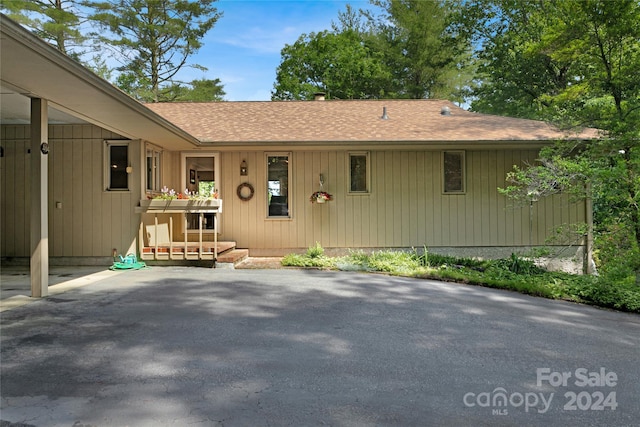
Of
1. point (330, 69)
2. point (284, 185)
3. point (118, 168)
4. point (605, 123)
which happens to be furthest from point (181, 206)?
point (330, 69)

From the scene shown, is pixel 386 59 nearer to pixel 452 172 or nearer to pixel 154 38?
pixel 154 38

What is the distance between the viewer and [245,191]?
900 centimetres

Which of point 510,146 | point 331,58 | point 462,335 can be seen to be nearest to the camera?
point 462,335

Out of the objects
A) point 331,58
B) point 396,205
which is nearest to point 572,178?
point 396,205

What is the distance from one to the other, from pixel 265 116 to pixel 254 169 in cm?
210

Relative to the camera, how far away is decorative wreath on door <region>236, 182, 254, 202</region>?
8992 mm

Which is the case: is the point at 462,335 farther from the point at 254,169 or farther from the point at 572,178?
the point at 254,169

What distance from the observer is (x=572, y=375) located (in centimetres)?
282

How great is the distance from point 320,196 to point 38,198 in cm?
512

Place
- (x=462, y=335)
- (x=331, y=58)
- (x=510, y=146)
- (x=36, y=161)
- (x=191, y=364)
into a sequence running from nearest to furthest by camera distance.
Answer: (x=191, y=364)
(x=462, y=335)
(x=36, y=161)
(x=510, y=146)
(x=331, y=58)

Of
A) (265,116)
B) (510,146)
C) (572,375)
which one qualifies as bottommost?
(572,375)

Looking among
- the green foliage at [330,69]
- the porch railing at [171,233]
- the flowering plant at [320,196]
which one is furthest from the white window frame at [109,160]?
the green foliage at [330,69]

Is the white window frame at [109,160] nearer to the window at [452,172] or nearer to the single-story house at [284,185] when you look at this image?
the single-story house at [284,185]

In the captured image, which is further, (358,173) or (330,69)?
(330,69)
